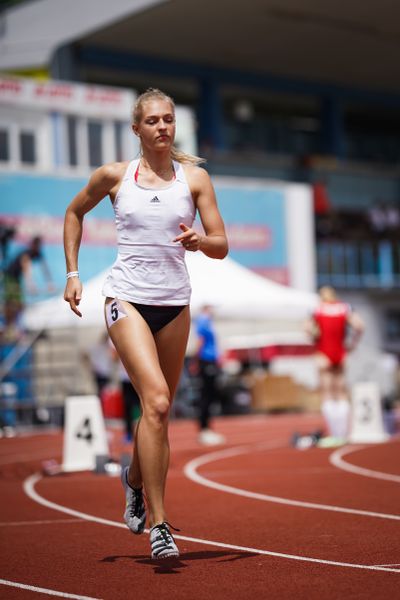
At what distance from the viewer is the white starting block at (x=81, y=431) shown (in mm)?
11977

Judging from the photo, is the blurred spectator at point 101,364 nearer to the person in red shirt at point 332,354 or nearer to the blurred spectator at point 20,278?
the blurred spectator at point 20,278

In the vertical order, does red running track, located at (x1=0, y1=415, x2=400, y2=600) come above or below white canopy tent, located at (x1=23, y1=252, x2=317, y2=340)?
below

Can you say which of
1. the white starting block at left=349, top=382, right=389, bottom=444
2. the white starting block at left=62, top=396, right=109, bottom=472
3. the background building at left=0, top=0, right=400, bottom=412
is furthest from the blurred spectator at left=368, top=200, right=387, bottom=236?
the white starting block at left=62, top=396, right=109, bottom=472

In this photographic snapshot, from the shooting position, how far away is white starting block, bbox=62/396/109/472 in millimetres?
11977

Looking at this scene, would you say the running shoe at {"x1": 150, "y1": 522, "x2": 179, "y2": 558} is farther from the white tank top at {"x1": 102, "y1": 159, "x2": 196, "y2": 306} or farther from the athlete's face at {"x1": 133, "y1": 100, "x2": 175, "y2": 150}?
the athlete's face at {"x1": 133, "y1": 100, "x2": 175, "y2": 150}

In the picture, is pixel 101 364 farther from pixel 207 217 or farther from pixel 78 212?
pixel 207 217

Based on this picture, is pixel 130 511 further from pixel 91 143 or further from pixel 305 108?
pixel 305 108

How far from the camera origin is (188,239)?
553cm

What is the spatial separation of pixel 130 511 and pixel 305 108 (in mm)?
41519

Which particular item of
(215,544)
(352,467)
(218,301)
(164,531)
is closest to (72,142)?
(218,301)

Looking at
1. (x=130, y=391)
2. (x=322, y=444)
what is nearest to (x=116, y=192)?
(x=322, y=444)

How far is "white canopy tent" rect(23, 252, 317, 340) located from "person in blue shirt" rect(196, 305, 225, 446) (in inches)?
216

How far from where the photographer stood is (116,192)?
6.02 meters

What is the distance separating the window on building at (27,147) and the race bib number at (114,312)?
23.9 meters
